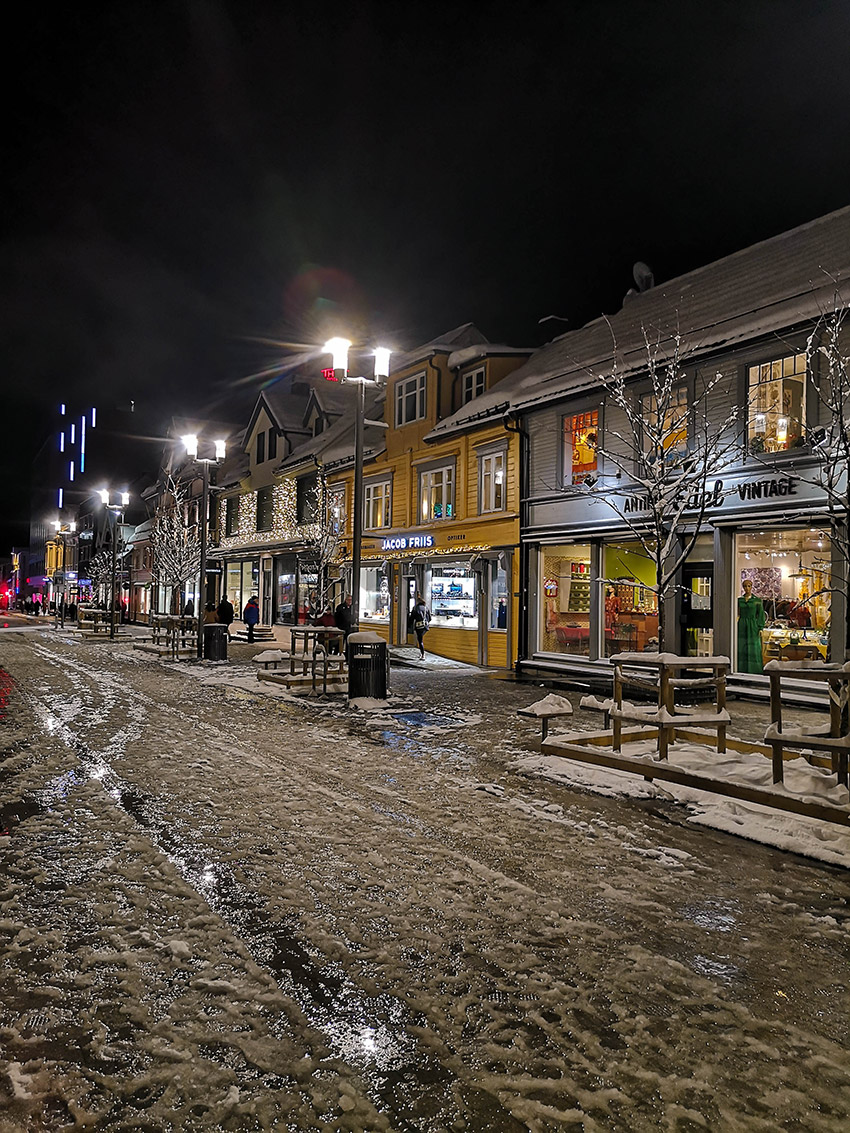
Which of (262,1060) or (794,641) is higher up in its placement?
(794,641)

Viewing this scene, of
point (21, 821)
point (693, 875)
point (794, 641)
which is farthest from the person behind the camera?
point (794, 641)

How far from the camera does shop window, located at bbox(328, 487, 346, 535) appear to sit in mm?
31094

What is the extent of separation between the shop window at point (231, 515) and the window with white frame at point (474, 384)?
71.5 feet

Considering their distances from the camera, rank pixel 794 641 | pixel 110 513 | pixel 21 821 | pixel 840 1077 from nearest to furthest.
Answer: pixel 840 1077 → pixel 21 821 → pixel 794 641 → pixel 110 513

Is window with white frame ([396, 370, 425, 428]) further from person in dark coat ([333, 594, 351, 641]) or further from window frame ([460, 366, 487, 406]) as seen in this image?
person in dark coat ([333, 594, 351, 641])

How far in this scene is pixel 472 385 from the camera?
2572cm

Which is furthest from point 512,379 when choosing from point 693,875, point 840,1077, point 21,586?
point 21,586

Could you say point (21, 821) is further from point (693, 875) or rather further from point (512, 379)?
point (512, 379)

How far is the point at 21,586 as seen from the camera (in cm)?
13038

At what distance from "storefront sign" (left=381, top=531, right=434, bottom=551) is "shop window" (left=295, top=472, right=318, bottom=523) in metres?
6.56

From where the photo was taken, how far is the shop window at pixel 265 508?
130 feet

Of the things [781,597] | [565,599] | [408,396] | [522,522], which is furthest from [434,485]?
[781,597]

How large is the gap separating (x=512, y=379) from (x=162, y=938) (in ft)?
70.3

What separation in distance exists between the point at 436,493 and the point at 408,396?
13.5 feet
